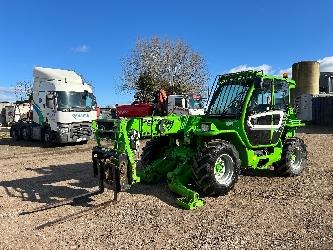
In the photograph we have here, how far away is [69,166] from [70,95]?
20.7 ft

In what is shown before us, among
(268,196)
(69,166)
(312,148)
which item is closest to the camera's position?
(268,196)

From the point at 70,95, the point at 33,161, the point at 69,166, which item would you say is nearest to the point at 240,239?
the point at 69,166

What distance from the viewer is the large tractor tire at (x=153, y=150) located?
923 centimetres

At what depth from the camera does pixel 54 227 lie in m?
5.96

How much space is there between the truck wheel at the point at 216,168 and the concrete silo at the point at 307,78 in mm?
27471

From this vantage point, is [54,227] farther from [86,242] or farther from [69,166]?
[69,166]

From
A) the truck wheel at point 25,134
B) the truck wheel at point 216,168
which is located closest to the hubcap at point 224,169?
the truck wheel at point 216,168

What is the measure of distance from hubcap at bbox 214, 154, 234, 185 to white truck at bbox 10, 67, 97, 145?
11.0m

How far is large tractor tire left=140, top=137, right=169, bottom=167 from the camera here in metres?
9.23

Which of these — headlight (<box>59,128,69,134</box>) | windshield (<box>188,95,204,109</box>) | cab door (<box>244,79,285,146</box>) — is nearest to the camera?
cab door (<box>244,79,285,146</box>)

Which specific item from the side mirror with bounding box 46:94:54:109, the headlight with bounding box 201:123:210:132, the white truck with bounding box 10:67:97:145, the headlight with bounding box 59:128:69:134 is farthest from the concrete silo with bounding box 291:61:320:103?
the headlight with bounding box 201:123:210:132

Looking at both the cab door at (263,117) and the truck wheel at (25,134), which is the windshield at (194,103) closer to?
the truck wheel at (25,134)

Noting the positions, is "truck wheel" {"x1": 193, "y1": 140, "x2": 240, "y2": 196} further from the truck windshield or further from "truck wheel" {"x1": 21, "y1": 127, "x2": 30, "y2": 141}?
"truck wheel" {"x1": 21, "y1": 127, "x2": 30, "y2": 141}

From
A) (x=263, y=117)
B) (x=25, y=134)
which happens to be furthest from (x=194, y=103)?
A: (x=263, y=117)
